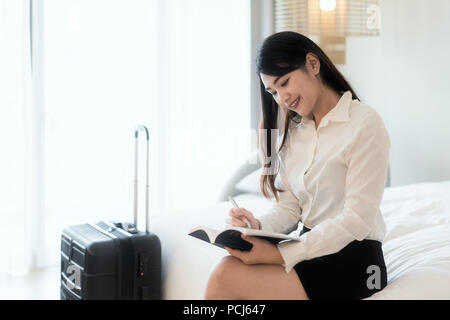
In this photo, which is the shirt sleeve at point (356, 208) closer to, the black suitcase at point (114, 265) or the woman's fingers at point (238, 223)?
the woman's fingers at point (238, 223)

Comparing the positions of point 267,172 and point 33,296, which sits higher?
point 267,172

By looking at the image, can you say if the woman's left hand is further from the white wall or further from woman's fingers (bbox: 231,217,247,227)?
the white wall

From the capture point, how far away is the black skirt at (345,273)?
1223 millimetres

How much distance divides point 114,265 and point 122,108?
1864mm

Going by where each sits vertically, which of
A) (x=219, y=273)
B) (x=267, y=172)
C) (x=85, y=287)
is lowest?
(x=85, y=287)

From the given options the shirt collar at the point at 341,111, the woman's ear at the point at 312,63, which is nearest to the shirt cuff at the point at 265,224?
the shirt collar at the point at 341,111

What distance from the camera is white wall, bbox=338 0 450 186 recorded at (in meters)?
3.03

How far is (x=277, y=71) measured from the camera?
1351mm

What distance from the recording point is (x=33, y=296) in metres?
2.49

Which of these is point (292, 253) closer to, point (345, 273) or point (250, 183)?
point (345, 273)

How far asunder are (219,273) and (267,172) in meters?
0.41
